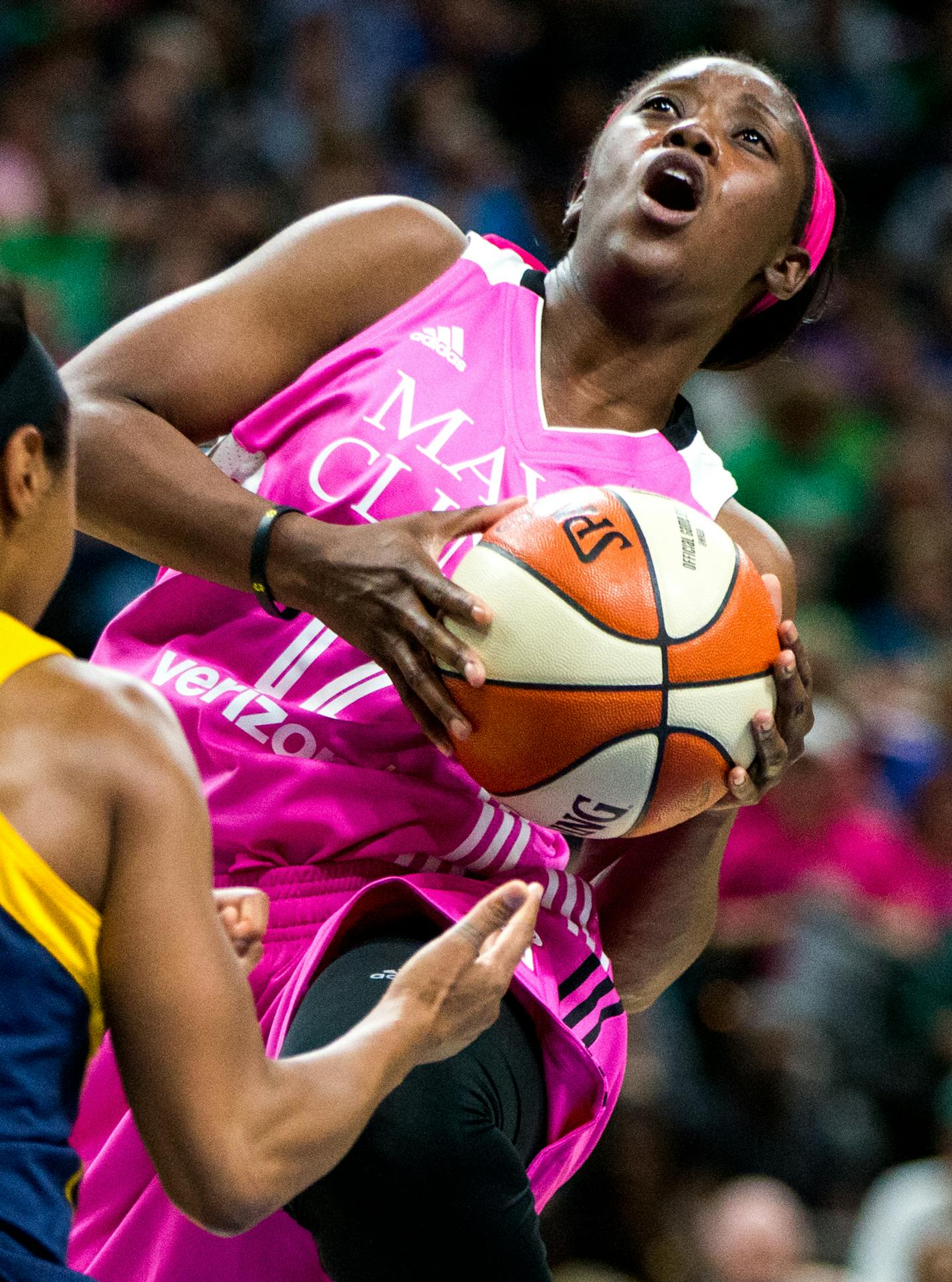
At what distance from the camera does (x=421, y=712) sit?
246 centimetres

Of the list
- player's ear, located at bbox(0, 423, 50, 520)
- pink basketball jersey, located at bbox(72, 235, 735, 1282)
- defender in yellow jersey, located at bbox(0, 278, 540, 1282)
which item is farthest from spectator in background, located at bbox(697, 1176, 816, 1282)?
player's ear, located at bbox(0, 423, 50, 520)

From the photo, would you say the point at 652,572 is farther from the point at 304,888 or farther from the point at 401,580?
the point at 304,888

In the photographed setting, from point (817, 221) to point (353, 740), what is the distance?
1.25m

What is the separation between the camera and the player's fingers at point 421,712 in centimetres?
244

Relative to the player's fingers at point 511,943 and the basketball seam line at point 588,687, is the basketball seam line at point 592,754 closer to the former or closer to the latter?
the basketball seam line at point 588,687

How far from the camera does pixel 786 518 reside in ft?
23.9

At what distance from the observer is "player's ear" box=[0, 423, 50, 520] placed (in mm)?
1820

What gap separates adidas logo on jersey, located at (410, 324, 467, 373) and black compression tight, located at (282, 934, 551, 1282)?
956 millimetres

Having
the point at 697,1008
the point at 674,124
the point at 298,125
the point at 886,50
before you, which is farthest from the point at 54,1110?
the point at 886,50

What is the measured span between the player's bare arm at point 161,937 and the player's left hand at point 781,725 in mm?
926

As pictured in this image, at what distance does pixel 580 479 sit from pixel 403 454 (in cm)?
27

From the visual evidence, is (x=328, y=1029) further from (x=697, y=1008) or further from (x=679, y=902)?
(x=697, y=1008)

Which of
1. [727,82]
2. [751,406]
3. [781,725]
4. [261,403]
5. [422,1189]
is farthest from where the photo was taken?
[751,406]

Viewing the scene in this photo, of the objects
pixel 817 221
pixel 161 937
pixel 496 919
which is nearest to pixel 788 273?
pixel 817 221
